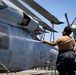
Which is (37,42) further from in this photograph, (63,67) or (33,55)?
(63,67)

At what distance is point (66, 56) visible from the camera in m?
4.98

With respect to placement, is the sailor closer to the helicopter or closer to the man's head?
the man's head

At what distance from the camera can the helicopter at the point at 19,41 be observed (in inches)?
281

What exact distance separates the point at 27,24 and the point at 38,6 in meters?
2.46

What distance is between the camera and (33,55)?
8867mm

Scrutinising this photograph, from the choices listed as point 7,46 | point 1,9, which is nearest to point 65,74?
point 7,46

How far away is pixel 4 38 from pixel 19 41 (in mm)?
833

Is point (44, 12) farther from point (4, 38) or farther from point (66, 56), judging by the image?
point (66, 56)

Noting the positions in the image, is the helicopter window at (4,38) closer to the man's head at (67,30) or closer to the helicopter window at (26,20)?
the helicopter window at (26,20)

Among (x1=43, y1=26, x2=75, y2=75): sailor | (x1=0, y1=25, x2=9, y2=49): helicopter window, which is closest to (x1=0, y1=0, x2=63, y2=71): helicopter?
(x1=0, y1=25, x2=9, y2=49): helicopter window

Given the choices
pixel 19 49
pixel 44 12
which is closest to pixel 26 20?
pixel 19 49

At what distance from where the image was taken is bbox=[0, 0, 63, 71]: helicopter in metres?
7.13

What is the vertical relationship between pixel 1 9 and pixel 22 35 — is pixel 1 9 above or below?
above

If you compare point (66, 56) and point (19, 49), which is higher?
point (66, 56)
